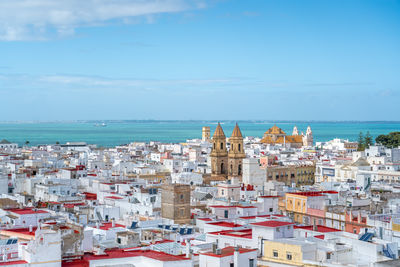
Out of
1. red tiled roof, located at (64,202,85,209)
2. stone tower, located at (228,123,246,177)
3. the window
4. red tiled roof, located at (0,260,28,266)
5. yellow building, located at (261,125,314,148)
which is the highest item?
yellow building, located at (261,125,314,148)

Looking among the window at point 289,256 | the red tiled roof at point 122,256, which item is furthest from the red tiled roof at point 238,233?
the red tiled roof at point 122,256

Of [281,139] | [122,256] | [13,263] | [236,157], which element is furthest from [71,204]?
[281,139]

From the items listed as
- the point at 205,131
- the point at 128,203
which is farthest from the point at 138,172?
the point at 205,131

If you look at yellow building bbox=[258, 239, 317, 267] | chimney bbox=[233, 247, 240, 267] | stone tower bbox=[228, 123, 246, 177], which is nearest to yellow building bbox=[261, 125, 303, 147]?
stone tower bbox=[228, 123, 246, 177]

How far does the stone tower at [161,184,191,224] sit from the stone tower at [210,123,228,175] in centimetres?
2851

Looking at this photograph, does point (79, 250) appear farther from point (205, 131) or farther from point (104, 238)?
point (205, 131)

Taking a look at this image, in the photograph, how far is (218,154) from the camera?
6588 centimetres

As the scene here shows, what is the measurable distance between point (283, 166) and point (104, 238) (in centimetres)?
4473

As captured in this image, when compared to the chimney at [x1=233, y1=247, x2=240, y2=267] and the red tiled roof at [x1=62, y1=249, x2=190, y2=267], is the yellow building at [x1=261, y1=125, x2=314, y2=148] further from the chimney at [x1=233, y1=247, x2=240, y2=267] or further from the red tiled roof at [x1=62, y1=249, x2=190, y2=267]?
the chimney at [x1=233, y1=247, x2=240, y2=267]

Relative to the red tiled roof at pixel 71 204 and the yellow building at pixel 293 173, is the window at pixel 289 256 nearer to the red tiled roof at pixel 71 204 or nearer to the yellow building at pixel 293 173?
the red tiled roof at pixel 71 204

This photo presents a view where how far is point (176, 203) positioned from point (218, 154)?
29.2 m

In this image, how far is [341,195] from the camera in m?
43.8

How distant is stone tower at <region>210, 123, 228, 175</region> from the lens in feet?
217

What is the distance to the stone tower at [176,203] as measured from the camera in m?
36.9
